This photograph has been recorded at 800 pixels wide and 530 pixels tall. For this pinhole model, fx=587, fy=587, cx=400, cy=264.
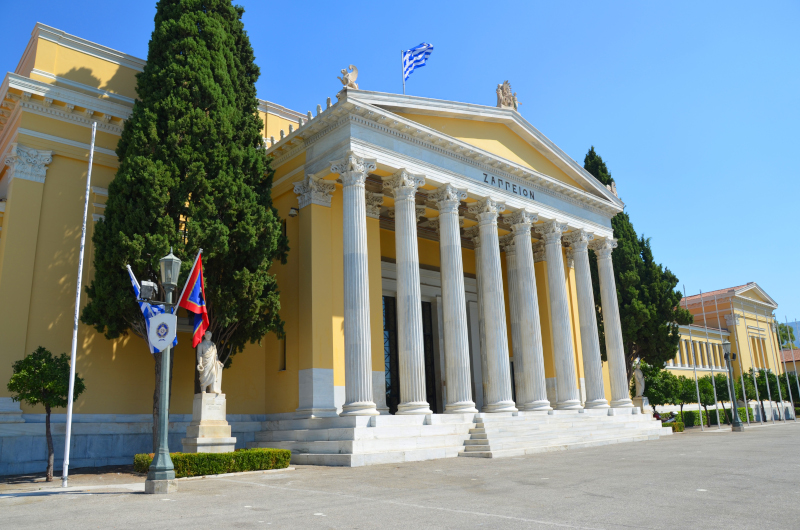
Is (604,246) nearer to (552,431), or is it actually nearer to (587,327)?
(587,327)

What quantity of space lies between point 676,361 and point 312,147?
4696cm

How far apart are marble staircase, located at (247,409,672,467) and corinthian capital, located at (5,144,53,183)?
11.4 meters

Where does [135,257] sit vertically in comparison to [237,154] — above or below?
below

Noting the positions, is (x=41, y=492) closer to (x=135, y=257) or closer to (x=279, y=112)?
(x=135, y=257)

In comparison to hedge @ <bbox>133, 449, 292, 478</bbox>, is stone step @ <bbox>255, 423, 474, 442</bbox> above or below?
above

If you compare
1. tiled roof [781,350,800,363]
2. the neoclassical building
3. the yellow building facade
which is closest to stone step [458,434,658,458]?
the neoclassical building

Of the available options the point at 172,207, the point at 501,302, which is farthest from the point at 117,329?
the point at 501,302

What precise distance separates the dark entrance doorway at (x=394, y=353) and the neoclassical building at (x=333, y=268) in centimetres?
9

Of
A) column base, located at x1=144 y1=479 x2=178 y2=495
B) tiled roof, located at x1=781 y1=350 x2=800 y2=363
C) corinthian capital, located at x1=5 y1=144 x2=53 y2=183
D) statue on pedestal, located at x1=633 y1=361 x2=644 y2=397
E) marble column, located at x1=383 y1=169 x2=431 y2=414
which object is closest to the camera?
column base, located at x1=144 y1=479 x2=178 y2=495

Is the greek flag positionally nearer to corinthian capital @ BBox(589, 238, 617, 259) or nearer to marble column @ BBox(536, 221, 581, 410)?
marble column @ BBox(536, 221, 581, 410)

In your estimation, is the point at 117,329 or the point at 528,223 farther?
the point at 528,223

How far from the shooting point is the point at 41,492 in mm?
12344

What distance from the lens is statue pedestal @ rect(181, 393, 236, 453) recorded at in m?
15.2

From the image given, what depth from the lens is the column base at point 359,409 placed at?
17.6 metres
